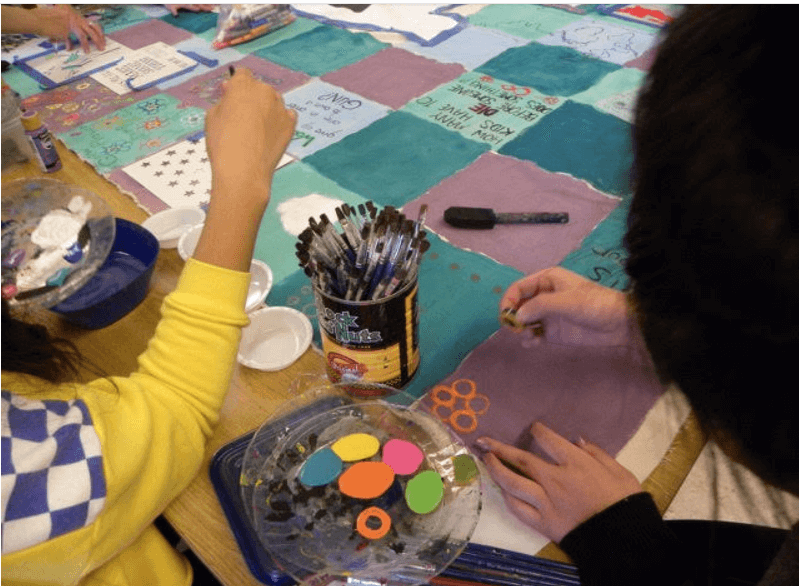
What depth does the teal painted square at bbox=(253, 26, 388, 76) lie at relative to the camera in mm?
1190

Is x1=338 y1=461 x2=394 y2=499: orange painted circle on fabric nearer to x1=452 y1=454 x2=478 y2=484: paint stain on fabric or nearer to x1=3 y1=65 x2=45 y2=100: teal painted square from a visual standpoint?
x1=452 y1=454 x2=478 y2=484: paint stain on fabric

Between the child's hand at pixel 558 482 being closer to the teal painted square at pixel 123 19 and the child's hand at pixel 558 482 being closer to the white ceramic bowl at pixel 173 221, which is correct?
the white ceramic bowl at pixel 173 221

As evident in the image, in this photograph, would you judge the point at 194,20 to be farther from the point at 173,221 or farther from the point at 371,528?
the point at 371,528

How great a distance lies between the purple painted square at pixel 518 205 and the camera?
76cm

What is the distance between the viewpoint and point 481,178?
2.90 feet

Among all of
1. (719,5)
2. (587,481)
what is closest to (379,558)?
(587,481)

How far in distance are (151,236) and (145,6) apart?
3.34 feet

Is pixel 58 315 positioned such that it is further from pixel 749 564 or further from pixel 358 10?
pixel 358 10

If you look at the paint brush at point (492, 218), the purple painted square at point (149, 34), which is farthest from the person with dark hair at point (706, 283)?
the purple painted square at point (149, 34)

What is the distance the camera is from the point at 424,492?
486 millimetres

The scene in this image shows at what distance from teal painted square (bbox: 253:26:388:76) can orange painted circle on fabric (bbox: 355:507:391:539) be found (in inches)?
36.1

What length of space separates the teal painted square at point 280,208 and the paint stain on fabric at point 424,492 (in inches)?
13.5

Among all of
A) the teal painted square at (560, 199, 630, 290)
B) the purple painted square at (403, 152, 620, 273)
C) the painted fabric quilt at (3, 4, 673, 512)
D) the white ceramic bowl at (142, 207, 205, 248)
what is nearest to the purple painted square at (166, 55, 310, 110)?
the painted fabric quilt at (3, 4, 673, 512)

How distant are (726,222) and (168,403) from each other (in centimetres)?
45
